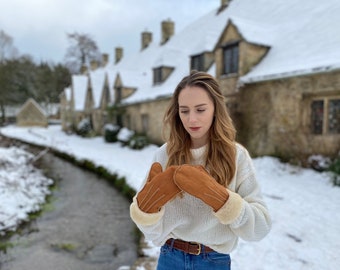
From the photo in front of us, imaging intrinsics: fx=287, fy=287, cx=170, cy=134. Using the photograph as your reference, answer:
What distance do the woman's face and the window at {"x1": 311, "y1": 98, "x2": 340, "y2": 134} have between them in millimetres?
7535

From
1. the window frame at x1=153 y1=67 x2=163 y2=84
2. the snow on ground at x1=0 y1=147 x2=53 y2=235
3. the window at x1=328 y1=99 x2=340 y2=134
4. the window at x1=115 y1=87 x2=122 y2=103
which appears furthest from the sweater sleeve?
the window at x1=115 y1=87 x2=122 y2=103

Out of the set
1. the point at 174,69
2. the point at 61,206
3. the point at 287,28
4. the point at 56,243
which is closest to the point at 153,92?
the point at 174,69

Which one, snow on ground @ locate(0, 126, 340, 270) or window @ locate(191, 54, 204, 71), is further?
window @ locate(191, 54, 204, 71)

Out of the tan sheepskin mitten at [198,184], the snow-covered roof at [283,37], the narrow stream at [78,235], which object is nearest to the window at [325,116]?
the snow-covered roof at [283,37]

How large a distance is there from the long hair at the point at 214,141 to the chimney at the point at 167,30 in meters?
22.1

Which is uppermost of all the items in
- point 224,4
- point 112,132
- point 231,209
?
point 224,4

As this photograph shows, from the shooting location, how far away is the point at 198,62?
13.1 m

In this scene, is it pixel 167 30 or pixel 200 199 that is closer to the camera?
pixel 200 199

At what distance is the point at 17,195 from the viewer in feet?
23.9

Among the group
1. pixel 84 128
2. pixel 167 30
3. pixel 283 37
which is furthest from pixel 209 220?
pixel 84 128

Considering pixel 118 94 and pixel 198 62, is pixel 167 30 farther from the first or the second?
pixel 198 62

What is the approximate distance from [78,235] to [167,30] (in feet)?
63.8

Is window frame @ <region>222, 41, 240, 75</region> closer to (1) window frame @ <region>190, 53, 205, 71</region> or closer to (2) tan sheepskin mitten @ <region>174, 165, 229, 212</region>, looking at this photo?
(1) window frame @ <region>190, 53, 205, 71</region>

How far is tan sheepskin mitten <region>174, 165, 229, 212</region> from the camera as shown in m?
1.24
